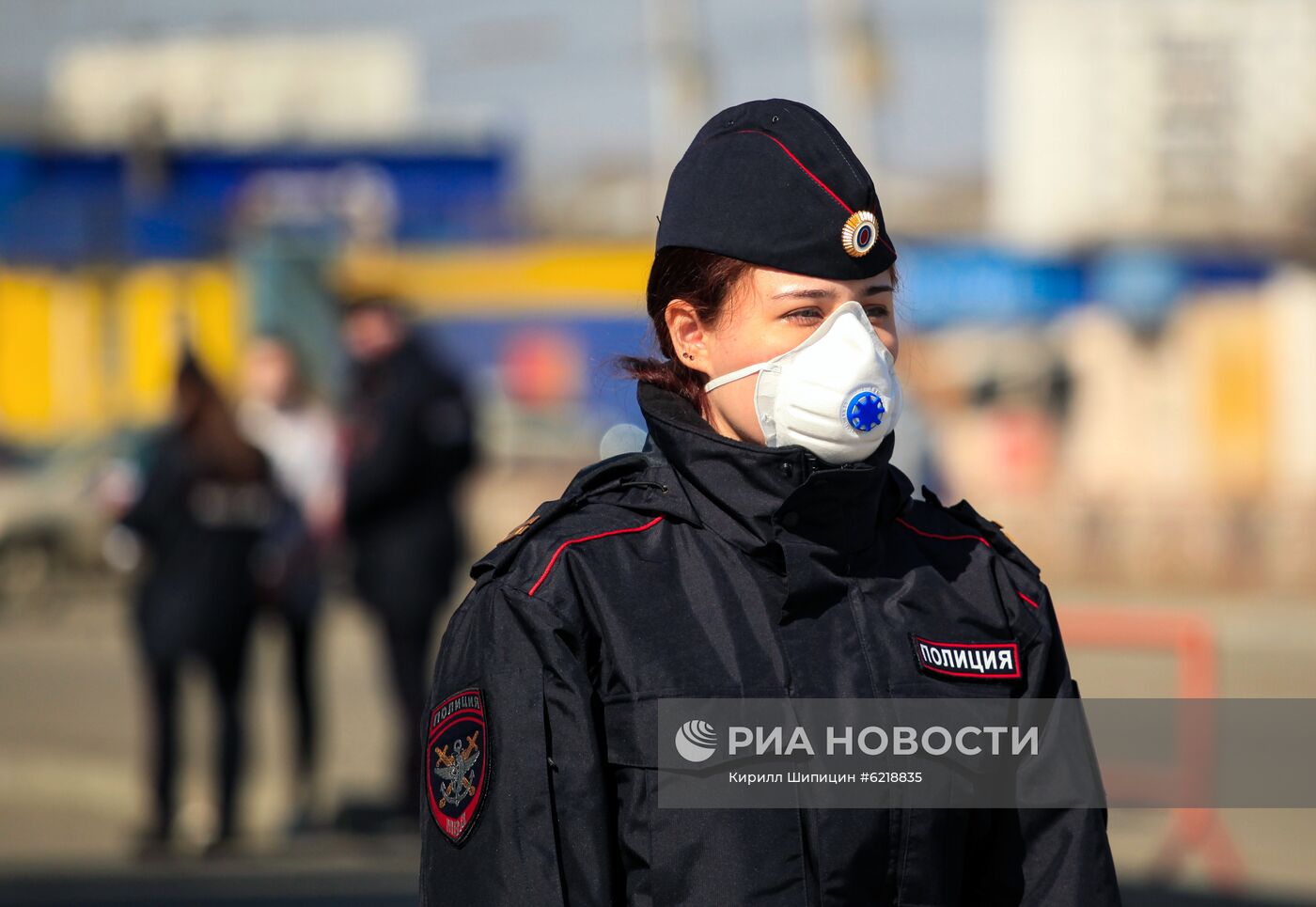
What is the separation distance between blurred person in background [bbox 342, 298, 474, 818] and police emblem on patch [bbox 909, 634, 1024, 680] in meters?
5.34

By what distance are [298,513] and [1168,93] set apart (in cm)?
2840

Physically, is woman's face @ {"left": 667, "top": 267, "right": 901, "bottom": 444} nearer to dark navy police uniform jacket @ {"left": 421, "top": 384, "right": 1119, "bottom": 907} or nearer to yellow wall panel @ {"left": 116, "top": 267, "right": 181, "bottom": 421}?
dark navy police uniform jacket @ {"left": 421, "top": 384, "right": 1119, "bottom": 907}

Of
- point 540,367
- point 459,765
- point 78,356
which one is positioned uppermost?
point 459,765

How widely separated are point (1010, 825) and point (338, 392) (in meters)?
21.5

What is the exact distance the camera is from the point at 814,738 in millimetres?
1953

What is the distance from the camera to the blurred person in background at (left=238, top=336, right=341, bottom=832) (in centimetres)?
730

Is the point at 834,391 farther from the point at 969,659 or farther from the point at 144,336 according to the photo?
the point at 144,336

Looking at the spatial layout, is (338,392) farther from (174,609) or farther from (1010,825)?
(1010,825)

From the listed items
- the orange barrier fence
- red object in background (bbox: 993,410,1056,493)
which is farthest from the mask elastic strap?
red object in background (bbox: 993,410,1056,493)

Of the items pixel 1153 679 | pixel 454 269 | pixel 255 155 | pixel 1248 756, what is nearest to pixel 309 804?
pixel 1248 756

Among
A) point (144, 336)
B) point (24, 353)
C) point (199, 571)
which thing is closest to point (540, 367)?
point (144, 336)

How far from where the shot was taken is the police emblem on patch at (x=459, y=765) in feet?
6.27

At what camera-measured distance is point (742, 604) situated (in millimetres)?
1983

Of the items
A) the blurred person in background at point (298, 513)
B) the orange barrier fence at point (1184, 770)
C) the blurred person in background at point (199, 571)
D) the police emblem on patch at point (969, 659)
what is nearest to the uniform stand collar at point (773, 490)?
the police emblem on patch at point (969, 659)
